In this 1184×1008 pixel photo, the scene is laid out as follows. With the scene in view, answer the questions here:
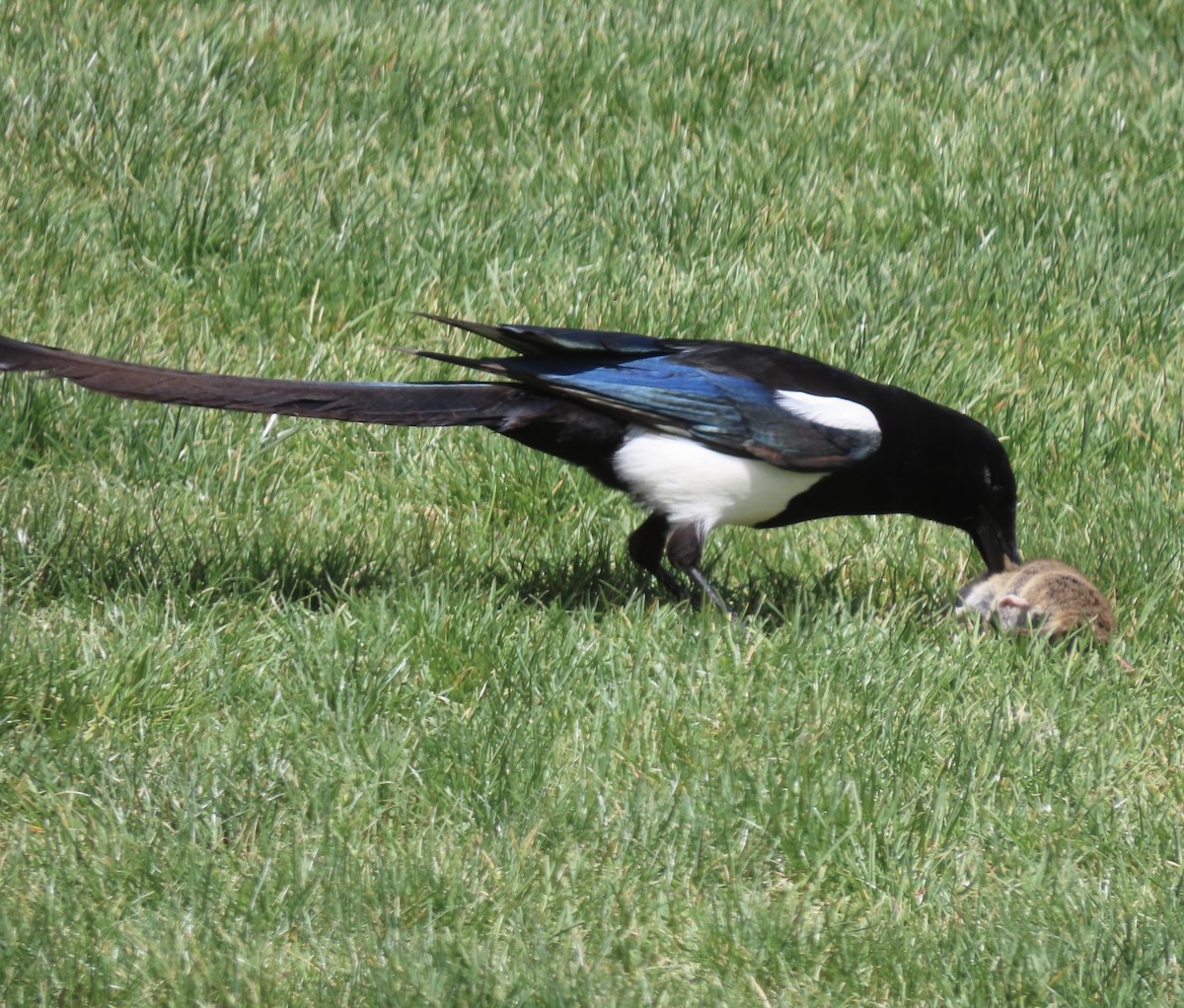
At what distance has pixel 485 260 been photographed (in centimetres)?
519

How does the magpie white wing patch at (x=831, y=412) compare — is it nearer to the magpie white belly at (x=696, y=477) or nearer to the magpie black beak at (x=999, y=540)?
the magpie white belly at (x=696, y=477)

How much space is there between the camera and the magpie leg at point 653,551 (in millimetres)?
4004

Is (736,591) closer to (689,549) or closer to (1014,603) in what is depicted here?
(689,549)

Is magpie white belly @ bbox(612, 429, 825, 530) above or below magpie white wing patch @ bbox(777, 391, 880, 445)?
below

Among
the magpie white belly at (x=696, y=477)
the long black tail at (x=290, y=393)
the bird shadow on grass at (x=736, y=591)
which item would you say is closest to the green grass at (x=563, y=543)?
the bird shadow on grass at (x=736, y=591)

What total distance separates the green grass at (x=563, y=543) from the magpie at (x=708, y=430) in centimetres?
22

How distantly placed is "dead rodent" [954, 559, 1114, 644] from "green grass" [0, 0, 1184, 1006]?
75 millimetres

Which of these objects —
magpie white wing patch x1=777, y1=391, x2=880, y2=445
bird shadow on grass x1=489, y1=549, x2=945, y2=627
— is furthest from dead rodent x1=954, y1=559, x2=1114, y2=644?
magpie white wing patch x1=777, y1=391, x2=880, y2=445

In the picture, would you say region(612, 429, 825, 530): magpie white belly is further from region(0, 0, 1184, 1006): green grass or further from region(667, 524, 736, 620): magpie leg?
region(0, 0, 1184, 1006): green grass

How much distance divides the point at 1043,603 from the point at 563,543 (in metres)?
1.23

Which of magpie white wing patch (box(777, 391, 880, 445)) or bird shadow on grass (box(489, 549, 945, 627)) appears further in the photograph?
magpie white wing patch (box(777, 391, 880, 445))

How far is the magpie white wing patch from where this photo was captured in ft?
12.7

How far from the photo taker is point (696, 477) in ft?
12.7

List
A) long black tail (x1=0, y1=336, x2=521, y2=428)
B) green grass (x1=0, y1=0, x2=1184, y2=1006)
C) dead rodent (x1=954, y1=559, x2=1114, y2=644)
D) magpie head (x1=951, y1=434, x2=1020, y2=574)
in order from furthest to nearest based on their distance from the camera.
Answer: magpie head (x1=951, y1=434, x2=1020, y2=574)
dead rodent (x1=954, y1=559, x2=1114, y2=644)
long black tail (x1=0, y1=336, x2=521, y2=428)
green grass (x1=0, y1=0, x2=1184, y2=1006)
